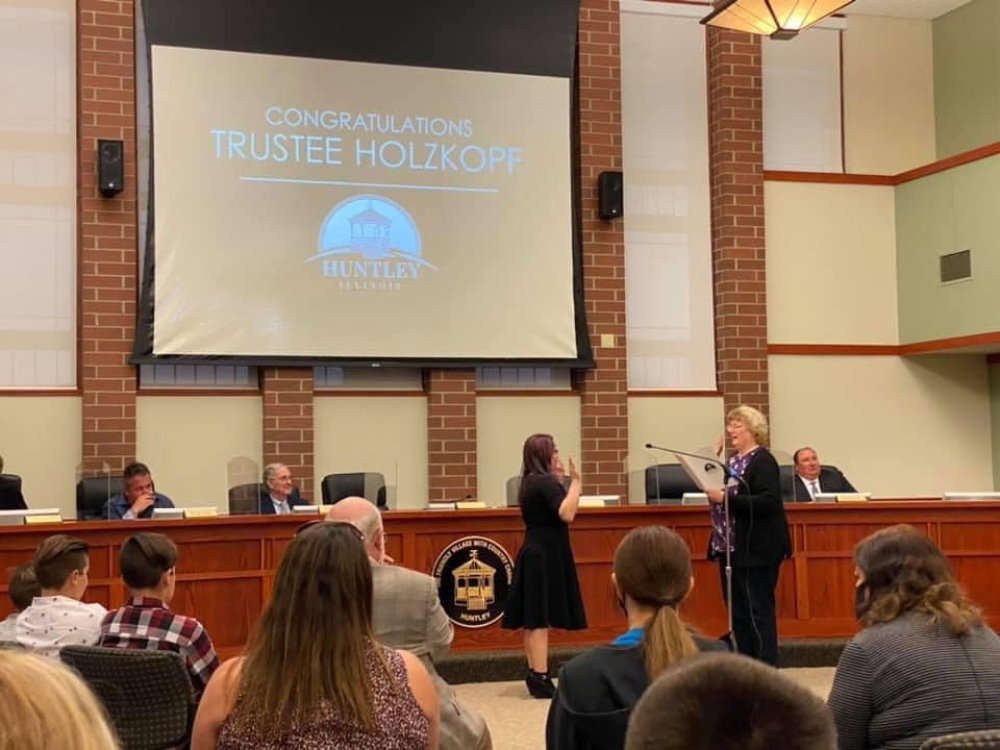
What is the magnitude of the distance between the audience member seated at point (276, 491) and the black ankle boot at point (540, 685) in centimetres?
215

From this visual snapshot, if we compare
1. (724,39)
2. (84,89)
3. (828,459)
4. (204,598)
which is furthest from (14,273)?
(828,459)

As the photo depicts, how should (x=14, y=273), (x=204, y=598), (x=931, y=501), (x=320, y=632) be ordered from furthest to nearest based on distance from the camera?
(x=14, y=273), (x=931, y=501), (x=204, y=598), (x=320, y=632)

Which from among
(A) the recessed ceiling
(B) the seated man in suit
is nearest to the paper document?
(B) the seated man in suit

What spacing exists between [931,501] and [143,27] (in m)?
6.36

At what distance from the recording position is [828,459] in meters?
10.4

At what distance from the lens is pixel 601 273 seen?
978 centimetres

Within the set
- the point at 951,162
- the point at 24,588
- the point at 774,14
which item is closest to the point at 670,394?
the point at 951,162

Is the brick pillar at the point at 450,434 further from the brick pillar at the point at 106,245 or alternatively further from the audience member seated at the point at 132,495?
the audience member seated at the point at 132,495

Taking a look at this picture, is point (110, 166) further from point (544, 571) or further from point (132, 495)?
point (544, 571)

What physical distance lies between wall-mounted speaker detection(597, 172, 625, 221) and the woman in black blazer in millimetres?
4018

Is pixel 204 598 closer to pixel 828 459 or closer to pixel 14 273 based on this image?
pixel 14 273

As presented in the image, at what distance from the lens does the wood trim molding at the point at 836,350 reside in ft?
34.1

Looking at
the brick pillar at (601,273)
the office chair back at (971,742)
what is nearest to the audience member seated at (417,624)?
the office chair back at (971,742)

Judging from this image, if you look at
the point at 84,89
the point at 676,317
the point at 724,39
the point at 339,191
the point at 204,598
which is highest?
the point at 724,39
